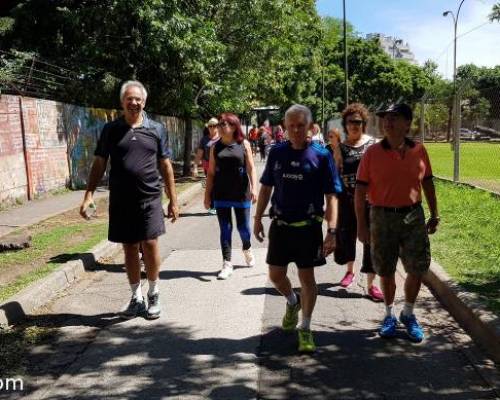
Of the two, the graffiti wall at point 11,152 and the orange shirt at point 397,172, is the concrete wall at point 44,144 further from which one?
the orange shirt at point 397,172

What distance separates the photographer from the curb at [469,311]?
416cm

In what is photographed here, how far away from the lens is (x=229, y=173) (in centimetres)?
639

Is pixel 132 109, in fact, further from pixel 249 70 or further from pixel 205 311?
pixel 249 70

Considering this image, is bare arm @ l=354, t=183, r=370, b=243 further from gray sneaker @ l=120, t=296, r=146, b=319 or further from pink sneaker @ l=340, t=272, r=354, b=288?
gray sneaker @ l=120, t=296, r=146, b=319

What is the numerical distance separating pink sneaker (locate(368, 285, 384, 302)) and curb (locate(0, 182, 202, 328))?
315 centimetres

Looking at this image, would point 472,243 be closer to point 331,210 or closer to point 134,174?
point 331,210

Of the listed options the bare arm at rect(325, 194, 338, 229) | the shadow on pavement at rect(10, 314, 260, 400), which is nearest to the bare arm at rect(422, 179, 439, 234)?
the bare arm at rect(325, 194, 338, 229)

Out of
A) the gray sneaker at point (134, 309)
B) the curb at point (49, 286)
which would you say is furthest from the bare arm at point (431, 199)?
the curb at point (49, 286)

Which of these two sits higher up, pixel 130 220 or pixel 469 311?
pixel 130 220

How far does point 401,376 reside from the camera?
12.2ft

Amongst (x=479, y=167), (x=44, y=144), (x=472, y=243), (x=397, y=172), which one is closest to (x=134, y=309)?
(x=397, y=172)

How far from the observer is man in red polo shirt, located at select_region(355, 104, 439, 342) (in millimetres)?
4176

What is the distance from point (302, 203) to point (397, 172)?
744mm

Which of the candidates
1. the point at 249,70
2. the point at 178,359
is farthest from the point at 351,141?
the point at 249,70
